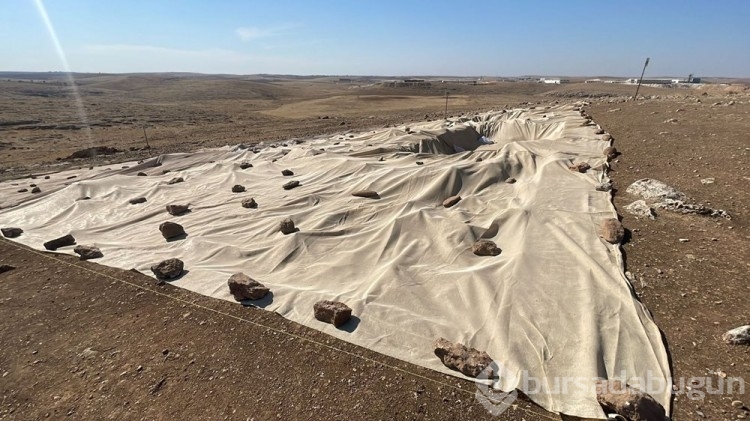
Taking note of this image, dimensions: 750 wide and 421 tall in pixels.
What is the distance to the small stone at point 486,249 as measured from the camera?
484cm

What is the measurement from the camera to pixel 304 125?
849 inches

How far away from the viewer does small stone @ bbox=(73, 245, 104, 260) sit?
5527mm

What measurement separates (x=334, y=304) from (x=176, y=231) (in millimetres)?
3751

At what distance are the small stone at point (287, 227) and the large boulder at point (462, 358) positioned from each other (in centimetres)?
331

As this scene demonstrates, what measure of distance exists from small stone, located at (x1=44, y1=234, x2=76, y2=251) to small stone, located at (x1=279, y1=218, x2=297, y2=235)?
3.68 meters

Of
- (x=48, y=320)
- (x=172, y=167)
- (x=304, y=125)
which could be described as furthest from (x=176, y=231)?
(x=304, y=125)

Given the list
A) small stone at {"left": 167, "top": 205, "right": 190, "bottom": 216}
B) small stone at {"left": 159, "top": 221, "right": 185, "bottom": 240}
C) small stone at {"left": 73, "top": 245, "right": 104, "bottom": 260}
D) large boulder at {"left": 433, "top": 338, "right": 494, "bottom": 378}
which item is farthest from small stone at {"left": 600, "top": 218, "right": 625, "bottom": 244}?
small stone at {"left": 73, "top": 245, "right": 104, "bottom": 260}

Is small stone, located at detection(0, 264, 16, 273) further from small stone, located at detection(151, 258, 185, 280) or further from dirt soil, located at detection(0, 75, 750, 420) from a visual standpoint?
small stone, located at detection(151, 258, 185, 280)

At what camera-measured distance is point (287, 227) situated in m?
5.80

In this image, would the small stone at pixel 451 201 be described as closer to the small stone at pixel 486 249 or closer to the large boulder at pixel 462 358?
the small stone at pixel 486 249

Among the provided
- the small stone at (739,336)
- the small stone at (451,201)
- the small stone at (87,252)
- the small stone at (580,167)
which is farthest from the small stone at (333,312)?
the small stone at (580,167)

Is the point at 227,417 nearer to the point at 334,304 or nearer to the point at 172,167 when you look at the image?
the point at 334,304

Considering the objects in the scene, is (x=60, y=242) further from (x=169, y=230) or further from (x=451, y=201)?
(x=451, y=201)

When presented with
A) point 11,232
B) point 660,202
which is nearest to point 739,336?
point 660,202
